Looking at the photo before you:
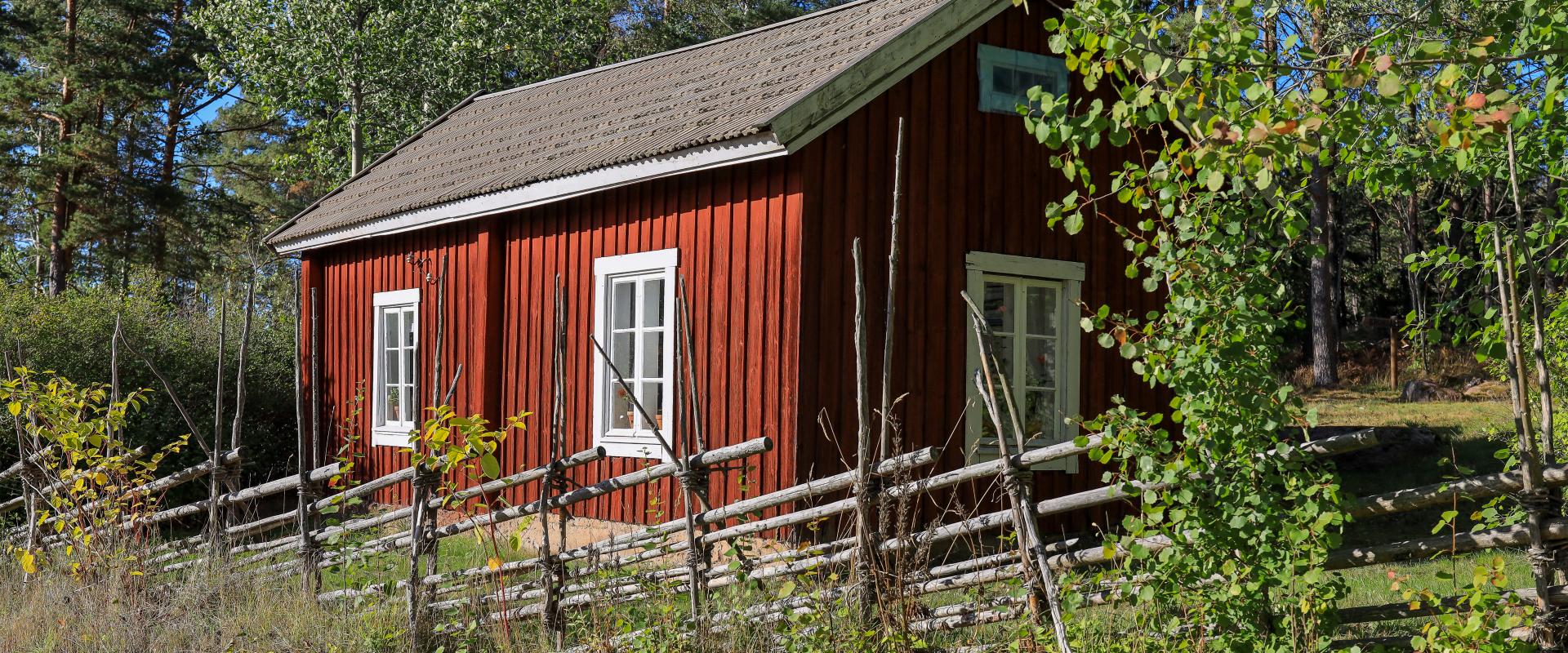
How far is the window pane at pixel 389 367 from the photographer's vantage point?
1291 centimetres

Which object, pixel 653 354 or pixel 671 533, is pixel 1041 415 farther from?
pixel 671 533

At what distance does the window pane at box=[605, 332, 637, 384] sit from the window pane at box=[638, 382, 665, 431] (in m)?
0.21

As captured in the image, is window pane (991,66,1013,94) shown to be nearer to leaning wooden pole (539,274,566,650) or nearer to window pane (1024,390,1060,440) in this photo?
window pane (1024,390,1060,440)

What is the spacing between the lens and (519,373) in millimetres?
11117

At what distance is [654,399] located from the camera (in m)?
9.73

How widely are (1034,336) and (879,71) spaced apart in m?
2.40

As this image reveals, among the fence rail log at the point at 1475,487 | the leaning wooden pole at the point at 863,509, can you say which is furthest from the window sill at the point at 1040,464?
the fence rail log at the point at 1475,487

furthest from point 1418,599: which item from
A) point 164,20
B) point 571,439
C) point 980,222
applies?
point 164,20

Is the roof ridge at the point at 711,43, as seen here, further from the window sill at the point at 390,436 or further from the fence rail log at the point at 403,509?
the fence rail log at the point at 403,509

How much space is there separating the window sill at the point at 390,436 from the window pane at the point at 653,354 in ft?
12.0

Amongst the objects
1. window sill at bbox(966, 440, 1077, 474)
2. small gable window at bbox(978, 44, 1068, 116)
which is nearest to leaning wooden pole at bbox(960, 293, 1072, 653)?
window sill at bbox(966, 440, 1077, 474)

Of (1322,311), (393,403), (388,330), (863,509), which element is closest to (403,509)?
(863,509)

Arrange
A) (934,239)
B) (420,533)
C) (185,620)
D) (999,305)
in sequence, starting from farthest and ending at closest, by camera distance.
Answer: (999,305)
(934,239)
(185,620)
(420,533)

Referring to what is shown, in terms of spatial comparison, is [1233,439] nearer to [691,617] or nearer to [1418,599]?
[1418,599]
